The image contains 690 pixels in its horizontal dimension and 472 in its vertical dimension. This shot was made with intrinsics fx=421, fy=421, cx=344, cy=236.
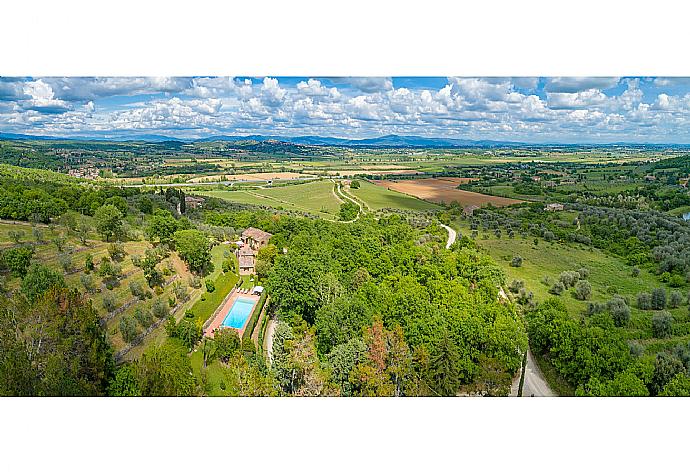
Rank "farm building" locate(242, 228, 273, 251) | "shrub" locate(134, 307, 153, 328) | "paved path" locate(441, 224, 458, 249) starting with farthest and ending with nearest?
"farm building" locate(242, 228, 273, 251) → "paved path" locate(441, 224, 458, 249) → "shrub" locate(134, 307, 153, 328)

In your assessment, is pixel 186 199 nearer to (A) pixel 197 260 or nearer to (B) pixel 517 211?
(A) pixel 197 260

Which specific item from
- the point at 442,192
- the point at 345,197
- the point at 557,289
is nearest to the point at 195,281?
the point at 345,197

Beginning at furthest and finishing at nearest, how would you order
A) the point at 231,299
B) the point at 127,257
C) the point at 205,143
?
the point at 205,143 → the point at 231,299 → the point at 127,257

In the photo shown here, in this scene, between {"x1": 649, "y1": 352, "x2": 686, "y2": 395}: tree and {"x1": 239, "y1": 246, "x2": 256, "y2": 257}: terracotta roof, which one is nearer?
{"x1": 649, "y1": 352, "x2": 686, "y2": 395}: tree

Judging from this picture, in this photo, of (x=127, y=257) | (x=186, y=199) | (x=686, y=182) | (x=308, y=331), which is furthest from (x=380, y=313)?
(x=686, y=182)

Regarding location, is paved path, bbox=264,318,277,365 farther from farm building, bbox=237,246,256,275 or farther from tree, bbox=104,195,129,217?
tree, bbox=104,195,129,217

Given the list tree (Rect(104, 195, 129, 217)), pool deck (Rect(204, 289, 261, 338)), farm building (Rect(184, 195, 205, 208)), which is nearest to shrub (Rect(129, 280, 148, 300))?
pool deck (Rect(204, 289, 261, 338))

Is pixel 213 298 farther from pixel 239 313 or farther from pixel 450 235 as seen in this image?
pixel 450 235
